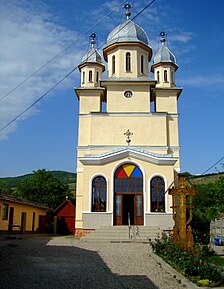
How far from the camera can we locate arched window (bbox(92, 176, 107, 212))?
22625 millimetres

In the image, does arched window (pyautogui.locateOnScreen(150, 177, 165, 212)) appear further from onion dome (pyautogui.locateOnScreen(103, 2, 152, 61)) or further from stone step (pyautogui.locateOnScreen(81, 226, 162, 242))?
onion dome (pyautogui.locateOnScreen(103, 2, 152, 61))

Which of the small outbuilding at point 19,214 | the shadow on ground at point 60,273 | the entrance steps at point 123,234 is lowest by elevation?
the shadow on ground at point 60,273

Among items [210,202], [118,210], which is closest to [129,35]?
[118,210]

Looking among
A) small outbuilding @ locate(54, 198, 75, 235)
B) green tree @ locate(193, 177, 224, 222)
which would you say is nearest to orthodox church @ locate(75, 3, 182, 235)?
green tree @ locate(193, 177, 224, 222)

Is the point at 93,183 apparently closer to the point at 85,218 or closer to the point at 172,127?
the point at 85,218

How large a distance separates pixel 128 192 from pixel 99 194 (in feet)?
5.81

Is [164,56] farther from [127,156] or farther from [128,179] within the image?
[128,179]

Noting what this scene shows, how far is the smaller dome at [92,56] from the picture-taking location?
94.9 ft

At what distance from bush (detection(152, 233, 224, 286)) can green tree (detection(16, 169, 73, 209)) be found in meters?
33.8

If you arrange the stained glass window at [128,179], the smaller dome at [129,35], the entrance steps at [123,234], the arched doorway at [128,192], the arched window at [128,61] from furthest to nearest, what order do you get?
the smaller dome at [129,35] < the arched window at [128,61] < the stained glass window at [128,179] < the arched doorway at [128,192] < the entrance steps at [123,234]

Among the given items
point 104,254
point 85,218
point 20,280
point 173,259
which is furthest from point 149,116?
point 20,280

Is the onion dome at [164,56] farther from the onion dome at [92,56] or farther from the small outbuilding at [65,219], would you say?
the small outbuilding at [65,219]

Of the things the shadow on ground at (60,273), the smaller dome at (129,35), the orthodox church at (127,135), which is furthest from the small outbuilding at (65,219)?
the shadow on ground at (60,273)

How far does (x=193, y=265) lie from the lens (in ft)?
28.5
